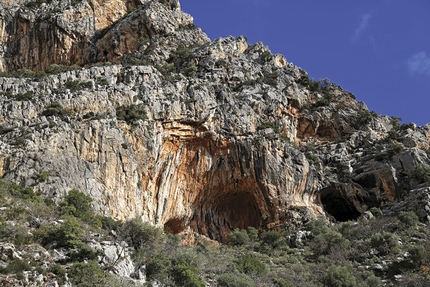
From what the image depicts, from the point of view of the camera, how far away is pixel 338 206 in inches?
2030

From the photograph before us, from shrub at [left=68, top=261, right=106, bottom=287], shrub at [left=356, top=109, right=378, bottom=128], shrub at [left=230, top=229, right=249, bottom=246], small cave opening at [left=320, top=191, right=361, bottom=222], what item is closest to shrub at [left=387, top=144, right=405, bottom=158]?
small cave opening at [left=320, top=191, right=361, bottom=222]

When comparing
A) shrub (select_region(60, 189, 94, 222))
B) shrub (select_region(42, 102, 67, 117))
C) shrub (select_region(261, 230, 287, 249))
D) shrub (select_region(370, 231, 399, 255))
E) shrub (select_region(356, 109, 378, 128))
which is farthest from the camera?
shrub (select_region(356, 109, 378, 128))

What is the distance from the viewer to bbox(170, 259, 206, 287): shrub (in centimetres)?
2412

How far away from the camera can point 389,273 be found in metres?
32.6

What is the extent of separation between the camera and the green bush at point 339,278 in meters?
29.9

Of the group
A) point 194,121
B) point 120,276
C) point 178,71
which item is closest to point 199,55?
point 178,71

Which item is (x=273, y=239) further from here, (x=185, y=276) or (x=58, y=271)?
(x=58, y=271)

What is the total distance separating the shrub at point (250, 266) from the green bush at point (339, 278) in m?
3.97

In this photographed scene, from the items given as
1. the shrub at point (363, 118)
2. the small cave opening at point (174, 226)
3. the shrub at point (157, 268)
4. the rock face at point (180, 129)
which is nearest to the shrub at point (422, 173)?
the rock face at point (180, 129)

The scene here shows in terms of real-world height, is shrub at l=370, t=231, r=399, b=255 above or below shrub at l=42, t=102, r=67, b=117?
below

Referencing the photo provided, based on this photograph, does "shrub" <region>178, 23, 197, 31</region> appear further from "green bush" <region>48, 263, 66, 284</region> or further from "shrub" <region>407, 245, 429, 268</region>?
"green bush" <region>48, 263, 66, 284</region>

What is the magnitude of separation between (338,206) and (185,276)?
3040cm

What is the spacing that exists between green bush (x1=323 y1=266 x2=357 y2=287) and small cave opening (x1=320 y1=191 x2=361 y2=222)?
19.3m

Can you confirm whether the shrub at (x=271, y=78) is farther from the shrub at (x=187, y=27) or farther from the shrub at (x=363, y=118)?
the shrub at (x=187, y=27)
